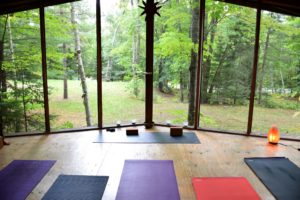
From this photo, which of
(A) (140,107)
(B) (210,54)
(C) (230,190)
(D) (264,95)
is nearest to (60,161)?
(C) (230,190)

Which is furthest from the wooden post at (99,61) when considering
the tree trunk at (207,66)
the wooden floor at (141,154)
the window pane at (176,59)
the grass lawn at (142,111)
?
the tree trunk at (207,66)

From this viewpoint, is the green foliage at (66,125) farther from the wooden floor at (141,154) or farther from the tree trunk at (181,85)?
the tree trunk at (181,85)

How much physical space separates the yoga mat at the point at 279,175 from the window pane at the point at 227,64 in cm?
251

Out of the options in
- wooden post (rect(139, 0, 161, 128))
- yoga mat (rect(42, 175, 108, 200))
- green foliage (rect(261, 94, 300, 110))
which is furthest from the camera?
green foliage (rect(261, 94, 300, 110))

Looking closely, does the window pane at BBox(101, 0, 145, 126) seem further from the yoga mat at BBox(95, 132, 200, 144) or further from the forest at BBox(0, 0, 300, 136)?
the yoga mat at BBox(95, 132, 200, 144)

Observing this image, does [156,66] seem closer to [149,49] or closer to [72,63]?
[149,49]

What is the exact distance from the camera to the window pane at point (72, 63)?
568 centimetres

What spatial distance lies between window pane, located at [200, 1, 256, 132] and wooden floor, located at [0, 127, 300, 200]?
6.25 feet

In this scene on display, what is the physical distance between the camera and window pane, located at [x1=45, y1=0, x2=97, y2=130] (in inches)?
223

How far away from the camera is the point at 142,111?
6406 millimetres

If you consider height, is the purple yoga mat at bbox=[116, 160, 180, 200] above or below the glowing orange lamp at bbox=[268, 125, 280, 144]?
below

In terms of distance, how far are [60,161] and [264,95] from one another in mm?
5034

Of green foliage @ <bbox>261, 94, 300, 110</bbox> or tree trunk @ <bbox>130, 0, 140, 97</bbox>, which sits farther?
tree trunk @ <bbox>130, 0, 140, 97</bbox>

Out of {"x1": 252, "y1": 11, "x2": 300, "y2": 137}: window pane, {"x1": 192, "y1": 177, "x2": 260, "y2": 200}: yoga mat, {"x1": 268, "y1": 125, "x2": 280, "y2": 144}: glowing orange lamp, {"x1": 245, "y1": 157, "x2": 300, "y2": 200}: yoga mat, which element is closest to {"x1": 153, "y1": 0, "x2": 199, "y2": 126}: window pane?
{"x1": 252, "y1": 11, "x2": 300, "y2": 137}: window pane
